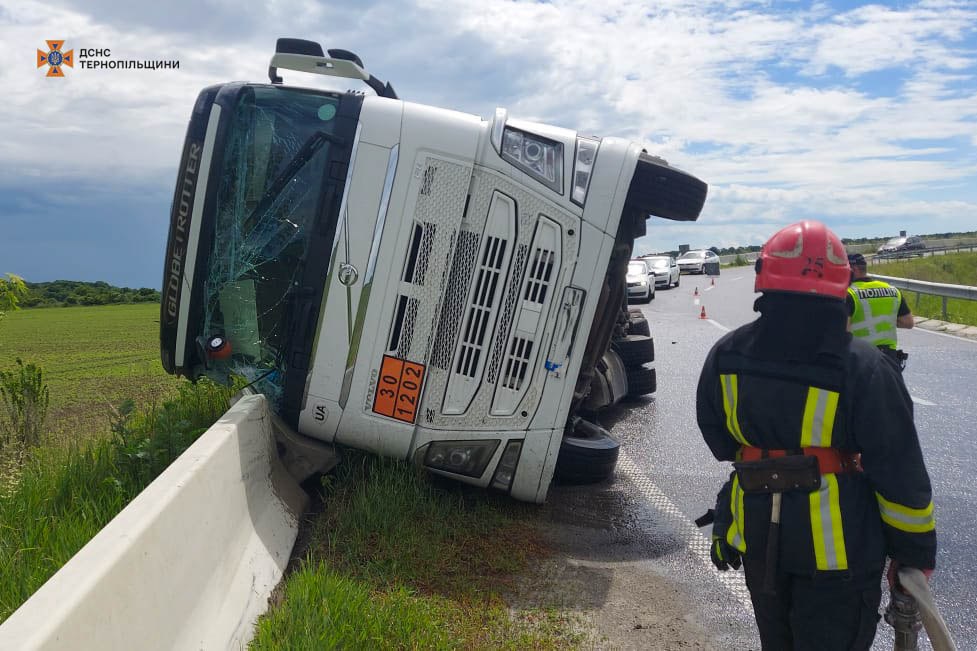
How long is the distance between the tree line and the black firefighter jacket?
22.0 meters

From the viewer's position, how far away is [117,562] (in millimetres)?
2281

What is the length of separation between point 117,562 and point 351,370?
235 centimetres

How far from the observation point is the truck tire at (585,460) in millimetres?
5395

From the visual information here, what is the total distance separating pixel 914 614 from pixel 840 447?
1.78 feet

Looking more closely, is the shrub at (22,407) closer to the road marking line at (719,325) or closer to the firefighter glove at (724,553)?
the firefighter glove at (724,553)

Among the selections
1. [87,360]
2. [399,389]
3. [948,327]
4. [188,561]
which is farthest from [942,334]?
[188,561]

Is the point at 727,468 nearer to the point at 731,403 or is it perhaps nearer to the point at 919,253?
the point at 731,403

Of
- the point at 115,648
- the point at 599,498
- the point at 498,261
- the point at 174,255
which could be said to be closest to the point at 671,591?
the point at 599,498

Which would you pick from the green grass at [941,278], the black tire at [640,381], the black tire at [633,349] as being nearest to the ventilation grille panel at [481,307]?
the black tire at [633,349]

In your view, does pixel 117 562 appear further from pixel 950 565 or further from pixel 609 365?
pixel 609 365

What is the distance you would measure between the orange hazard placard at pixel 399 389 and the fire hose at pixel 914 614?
106 inches

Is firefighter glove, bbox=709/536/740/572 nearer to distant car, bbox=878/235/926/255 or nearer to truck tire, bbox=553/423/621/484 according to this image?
truck tire, bbox=553/423/621/484

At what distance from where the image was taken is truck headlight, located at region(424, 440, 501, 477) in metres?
4.64

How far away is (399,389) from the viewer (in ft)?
15.0
